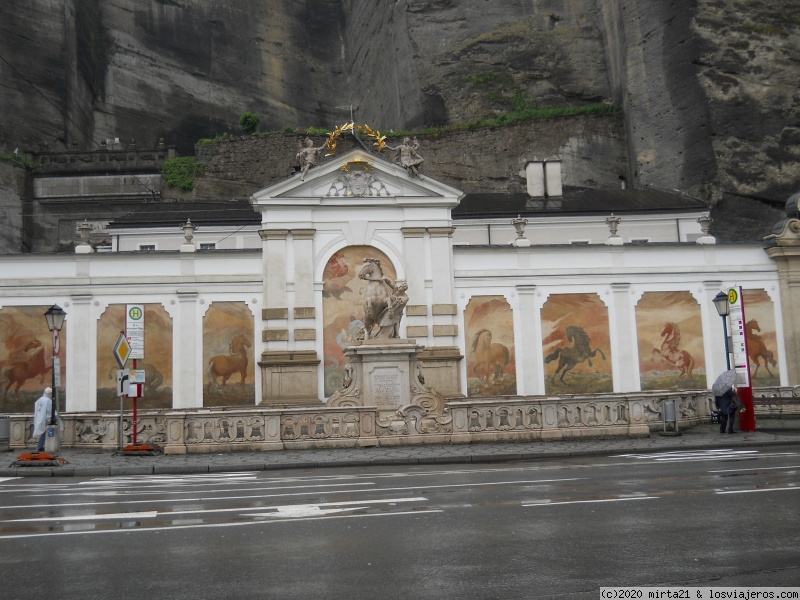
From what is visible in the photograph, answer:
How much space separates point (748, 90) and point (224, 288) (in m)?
35.0

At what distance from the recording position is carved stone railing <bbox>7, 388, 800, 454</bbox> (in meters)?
23.0

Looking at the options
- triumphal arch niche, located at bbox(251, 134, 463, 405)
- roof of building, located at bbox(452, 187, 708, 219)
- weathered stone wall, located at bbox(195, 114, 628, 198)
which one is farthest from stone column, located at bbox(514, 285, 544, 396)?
weathered stone wall, located at bbox(195, 114, 628, 198)

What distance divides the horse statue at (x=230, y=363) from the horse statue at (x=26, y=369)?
625 cm

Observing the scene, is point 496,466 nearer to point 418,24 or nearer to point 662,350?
point 662,350

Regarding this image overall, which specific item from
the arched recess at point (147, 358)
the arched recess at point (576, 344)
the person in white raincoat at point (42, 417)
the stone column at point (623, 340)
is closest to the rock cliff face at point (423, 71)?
the stone column at point (623, 340)

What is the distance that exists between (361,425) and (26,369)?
1775 centimetres

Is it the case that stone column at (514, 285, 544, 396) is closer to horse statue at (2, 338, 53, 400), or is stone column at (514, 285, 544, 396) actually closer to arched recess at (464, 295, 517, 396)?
arched recess at (464, 295, 517, 396)

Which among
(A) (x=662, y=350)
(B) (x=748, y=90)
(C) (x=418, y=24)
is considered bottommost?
(A) (x=662, y=350)

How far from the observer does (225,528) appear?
10.8m

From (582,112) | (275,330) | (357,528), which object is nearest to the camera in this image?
(357,528)

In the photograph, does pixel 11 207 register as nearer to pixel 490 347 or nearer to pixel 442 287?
pixel 442 287

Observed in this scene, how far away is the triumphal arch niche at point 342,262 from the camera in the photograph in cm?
3569

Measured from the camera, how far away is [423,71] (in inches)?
2736

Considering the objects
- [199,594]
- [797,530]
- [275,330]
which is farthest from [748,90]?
[199,594]
